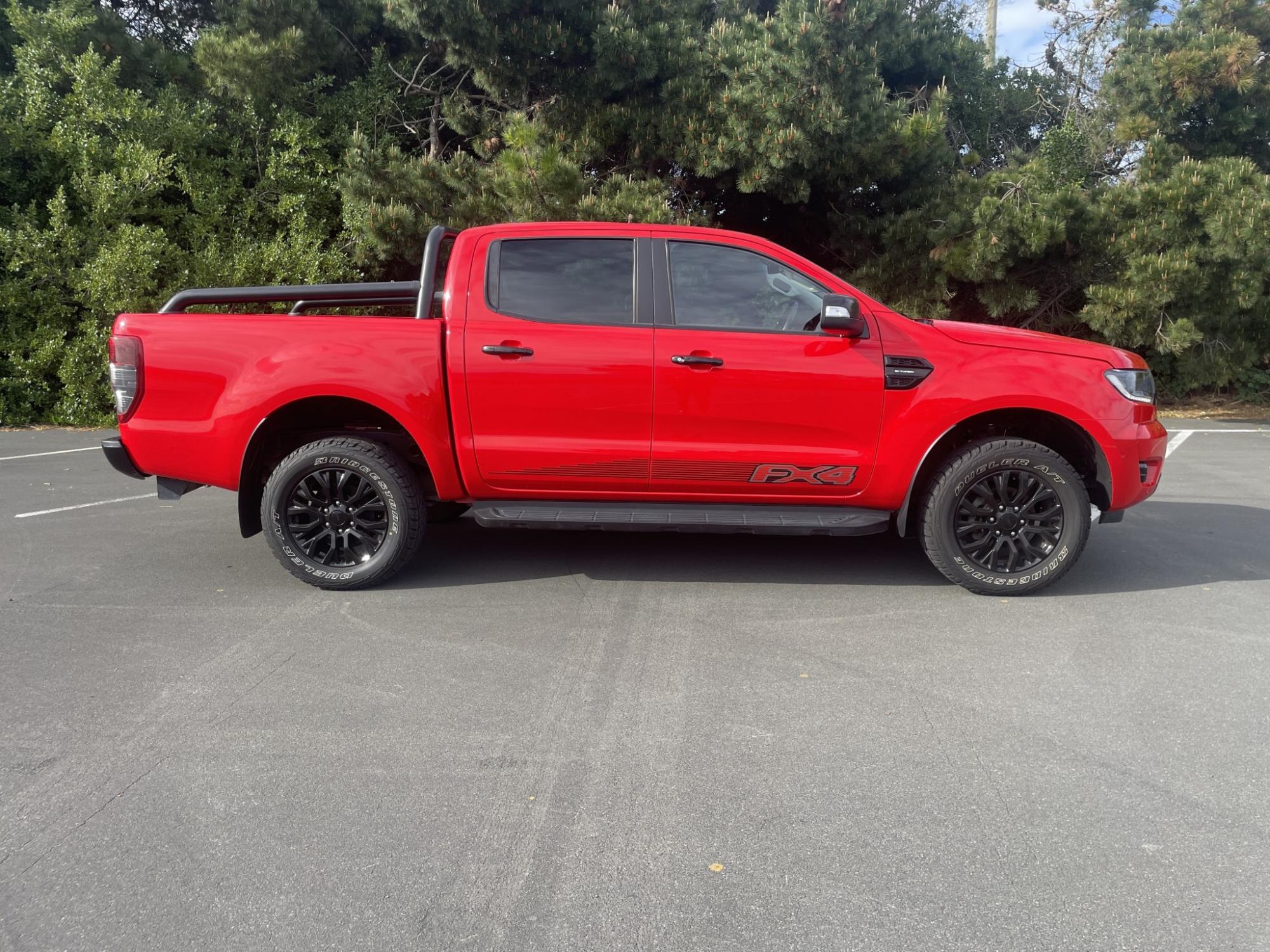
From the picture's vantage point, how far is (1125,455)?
5.13 m

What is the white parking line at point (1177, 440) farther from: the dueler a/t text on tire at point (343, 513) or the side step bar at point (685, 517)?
the dueler a/t text on tire at point (343, 513)

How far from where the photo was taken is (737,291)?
524cm

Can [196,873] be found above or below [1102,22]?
below

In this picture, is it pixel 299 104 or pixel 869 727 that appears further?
pixel 299 104

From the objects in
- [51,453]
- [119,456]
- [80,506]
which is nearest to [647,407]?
[119,456]

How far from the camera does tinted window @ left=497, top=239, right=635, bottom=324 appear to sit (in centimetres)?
523

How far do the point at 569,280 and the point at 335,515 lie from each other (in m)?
1.78

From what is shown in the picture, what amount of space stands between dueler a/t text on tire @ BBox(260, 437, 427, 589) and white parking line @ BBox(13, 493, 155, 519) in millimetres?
3152

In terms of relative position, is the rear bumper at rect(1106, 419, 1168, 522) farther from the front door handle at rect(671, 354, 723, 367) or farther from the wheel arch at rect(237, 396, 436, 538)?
the wheel arch at rect(237, 396, 436, 538)

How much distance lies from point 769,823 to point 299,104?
46.3ft

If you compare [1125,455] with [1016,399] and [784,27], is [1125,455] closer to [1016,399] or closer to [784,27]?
[1016,399]

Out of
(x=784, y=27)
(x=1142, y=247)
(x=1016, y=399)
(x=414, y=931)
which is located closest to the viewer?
(x=414, y=931)

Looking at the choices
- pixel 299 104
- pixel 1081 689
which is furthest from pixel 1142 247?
pixel 299 104

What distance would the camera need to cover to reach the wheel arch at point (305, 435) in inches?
209
